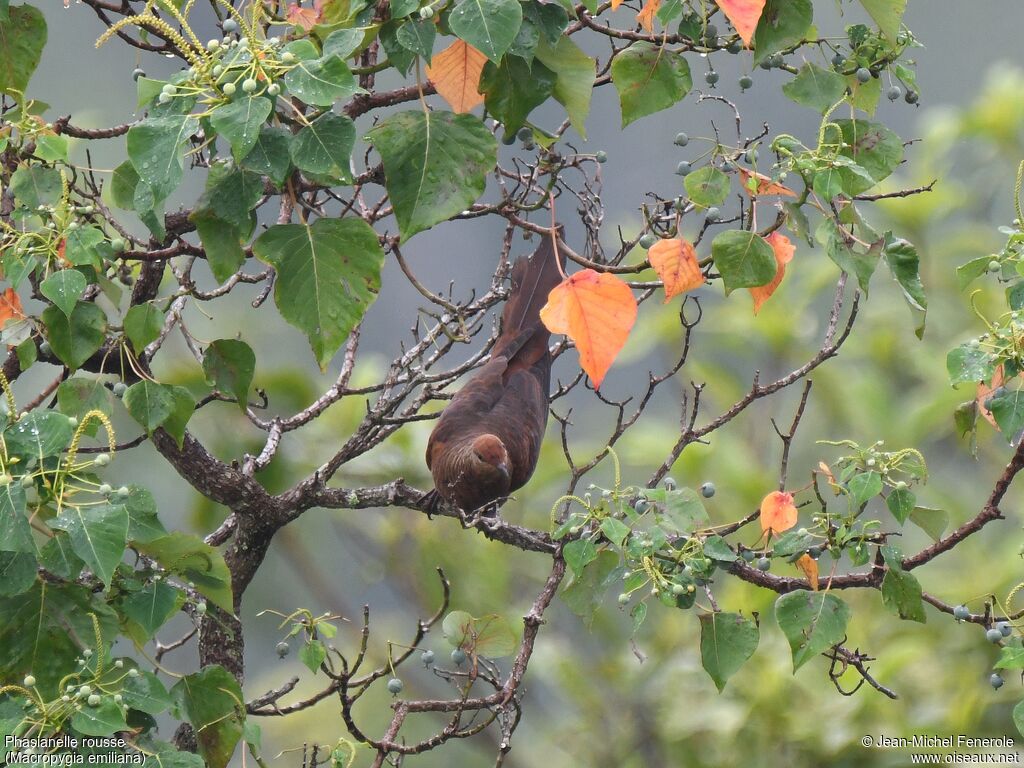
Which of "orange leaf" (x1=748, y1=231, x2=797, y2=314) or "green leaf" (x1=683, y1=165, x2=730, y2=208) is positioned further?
"orange leaf" (x1=748, y1=231, x2=797, y2=314)

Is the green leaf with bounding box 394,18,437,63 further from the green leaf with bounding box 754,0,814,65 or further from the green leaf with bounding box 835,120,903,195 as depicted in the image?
the green leaf with bounding box 835,120,903,195

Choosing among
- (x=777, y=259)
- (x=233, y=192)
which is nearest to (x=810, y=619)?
(x=777, y=259)

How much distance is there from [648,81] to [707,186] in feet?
0.47

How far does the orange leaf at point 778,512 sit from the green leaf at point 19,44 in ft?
3.77

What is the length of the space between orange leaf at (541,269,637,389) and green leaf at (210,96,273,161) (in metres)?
0.34

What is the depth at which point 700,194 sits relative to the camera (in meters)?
1.24

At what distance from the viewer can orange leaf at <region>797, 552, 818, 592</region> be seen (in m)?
1.42

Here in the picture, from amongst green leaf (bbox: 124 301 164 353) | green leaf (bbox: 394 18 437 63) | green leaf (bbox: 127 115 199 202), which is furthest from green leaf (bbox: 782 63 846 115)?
green leaf (bbox: 124 301 164 353)

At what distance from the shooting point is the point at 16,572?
1.17 m

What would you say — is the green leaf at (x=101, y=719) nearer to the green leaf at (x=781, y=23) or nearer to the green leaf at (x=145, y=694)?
the green leaf at (x=145, y=694)

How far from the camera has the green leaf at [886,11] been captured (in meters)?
1.16

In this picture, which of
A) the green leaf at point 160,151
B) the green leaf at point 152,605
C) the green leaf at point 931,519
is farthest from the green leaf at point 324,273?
the green leaf at point 931,519

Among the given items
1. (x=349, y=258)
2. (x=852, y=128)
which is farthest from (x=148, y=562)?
(x=852, y=128)

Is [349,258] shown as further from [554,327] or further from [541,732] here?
[541,732]
